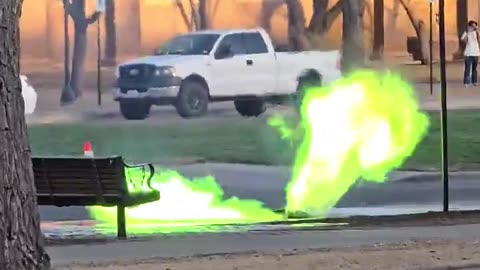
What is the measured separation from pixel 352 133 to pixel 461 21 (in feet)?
6.56

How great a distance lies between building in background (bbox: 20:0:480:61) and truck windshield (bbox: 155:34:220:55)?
3.7 inches

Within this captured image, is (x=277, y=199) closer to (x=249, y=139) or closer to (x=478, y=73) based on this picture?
(x=249, y=139)

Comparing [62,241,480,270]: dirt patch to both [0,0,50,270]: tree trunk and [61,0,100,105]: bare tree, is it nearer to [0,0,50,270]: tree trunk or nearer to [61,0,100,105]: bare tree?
[0,0,50,270]: tree trunk

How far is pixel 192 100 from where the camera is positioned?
50.1 feet

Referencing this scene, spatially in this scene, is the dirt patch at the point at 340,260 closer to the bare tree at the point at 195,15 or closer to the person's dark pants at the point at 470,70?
the bare tree at the point at 195,15

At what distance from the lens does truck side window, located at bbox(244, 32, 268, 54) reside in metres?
15.3

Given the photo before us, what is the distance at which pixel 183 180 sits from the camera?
15172 millimetres

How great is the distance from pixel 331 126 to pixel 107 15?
3.19 meters

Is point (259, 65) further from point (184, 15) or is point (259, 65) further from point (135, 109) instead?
point (135, 109)

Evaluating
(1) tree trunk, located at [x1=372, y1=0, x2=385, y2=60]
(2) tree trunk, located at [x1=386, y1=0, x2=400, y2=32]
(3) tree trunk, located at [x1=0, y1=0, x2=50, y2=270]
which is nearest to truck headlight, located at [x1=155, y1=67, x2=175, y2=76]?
(1) tree trunk, located at [x1=372, y1=0, x2=385, y2=60]

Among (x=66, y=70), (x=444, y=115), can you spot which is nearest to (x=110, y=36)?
(x=66, y=70)

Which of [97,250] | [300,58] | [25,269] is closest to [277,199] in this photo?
[300,58]

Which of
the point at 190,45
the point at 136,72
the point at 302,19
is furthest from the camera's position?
the point at 302,19

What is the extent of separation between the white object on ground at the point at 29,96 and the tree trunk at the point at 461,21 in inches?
211
